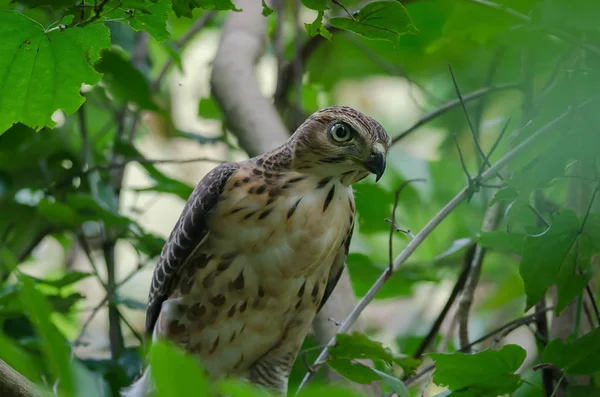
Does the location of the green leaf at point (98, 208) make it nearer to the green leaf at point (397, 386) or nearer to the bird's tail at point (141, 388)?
the bird's tail at point (141, 388)

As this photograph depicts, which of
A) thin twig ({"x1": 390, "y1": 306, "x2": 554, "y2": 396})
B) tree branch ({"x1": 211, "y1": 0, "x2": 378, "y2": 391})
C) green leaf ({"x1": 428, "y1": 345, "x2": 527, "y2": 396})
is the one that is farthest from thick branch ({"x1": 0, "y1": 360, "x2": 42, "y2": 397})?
tree branch ({"x1": 211, "y1": 0, "x2": 378, "y2": 391})

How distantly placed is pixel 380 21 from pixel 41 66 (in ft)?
2.22

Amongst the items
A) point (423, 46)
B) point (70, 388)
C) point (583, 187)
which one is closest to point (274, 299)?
point (583, 187)

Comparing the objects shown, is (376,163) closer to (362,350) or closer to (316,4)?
(362,350)

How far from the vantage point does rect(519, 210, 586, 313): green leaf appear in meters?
1.77

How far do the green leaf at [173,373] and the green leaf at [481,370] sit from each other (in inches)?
37.9

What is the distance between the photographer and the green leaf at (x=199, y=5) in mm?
1522

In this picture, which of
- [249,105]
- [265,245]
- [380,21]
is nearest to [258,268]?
[265,245]

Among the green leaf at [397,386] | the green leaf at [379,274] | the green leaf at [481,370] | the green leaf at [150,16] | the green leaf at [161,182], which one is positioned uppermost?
the green leaf at [150,16]

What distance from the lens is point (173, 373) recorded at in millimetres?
717


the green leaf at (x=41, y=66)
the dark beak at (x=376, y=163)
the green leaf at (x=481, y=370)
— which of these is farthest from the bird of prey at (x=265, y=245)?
the green leaf at (x=41, y=66)

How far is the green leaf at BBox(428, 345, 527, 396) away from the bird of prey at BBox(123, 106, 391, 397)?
66 centimetres

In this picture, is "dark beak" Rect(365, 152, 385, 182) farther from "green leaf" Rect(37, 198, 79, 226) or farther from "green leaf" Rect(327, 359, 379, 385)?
"green leaf" Rect(37, 198, 79, 226)

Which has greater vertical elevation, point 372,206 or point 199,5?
point 199,5
